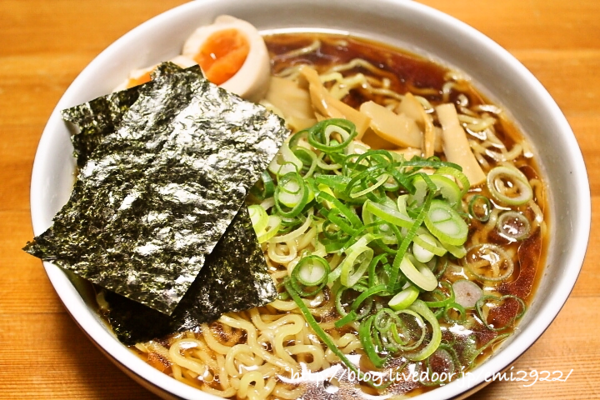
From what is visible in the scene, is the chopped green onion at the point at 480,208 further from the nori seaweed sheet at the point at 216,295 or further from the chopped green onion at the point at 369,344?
the nori seaweed sheet at the point at 216,295

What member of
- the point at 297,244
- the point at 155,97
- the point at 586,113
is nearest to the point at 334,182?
the point at 297,244

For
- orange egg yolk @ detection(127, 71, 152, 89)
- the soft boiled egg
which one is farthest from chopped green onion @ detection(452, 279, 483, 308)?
orange egg yolk @ detection(127, 71, 152, 89)

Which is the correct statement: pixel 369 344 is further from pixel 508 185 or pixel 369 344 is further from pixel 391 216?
pixel 508 185

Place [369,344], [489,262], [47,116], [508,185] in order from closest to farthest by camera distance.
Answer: [369,344], [489,262], [508,185], [47,116]

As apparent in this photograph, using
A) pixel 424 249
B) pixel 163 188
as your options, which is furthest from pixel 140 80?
pixel 424 249

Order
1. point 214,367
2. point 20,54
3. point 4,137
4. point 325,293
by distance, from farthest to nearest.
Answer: point 20,54 < point 4,137 < point 325,293 < point 214,367

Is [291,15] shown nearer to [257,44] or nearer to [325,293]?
[257,44]

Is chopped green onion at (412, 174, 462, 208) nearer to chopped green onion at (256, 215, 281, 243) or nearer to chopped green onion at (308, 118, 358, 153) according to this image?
chopped green onion at (308, 118, 358, 153)
